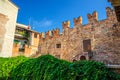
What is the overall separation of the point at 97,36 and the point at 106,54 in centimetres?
273

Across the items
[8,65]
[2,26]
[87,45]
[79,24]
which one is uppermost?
[79,24]

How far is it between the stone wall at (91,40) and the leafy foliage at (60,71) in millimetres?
12299

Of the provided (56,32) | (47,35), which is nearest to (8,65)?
(56,32)

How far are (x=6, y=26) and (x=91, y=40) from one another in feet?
35.5

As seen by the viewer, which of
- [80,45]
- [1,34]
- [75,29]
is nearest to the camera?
[1,34]

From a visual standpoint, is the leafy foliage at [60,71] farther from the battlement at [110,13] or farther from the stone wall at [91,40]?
the battlement at [110,13]

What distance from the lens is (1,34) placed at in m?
13.6

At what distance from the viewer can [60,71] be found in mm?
4711

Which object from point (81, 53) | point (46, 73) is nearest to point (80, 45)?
point (81, 53)

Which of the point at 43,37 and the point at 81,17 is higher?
the point at 81,17

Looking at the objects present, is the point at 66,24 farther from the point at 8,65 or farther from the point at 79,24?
the point at 8,65

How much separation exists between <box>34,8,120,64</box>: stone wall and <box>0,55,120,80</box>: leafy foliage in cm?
1230

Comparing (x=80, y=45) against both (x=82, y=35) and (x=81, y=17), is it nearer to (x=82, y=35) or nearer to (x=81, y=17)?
(x=82, y=35)

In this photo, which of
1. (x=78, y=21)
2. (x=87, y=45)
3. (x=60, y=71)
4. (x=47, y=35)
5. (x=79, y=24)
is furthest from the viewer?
(x=47, y=35)
